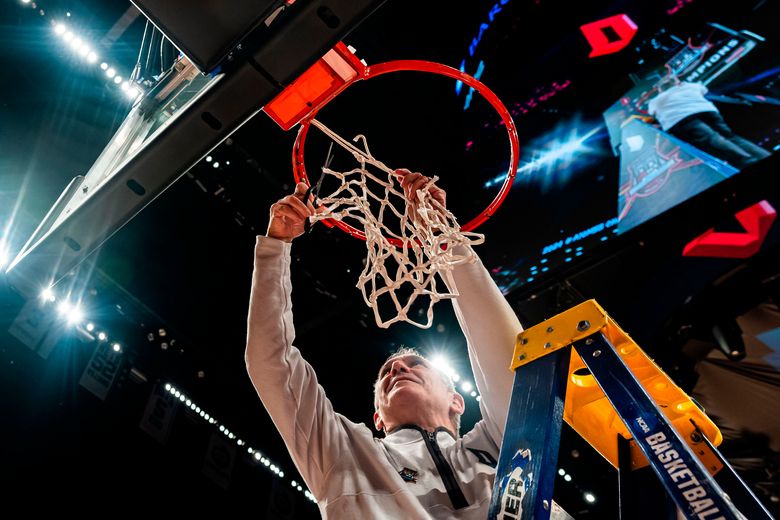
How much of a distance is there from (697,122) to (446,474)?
327 cm

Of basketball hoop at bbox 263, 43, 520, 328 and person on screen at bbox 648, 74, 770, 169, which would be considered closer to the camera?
basketball hoop at bbox 263, 43, 520, 328

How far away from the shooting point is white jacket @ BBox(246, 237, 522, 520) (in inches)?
63.7

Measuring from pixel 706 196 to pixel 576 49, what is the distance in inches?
65.0

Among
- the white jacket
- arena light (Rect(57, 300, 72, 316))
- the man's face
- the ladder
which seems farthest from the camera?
arena light (Rect(57, 300, 72, 316))

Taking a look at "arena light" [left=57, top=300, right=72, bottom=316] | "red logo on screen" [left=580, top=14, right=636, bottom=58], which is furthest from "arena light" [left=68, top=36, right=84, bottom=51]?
"red logo on screen" [left=580, top=14, right=636, bottom=58]

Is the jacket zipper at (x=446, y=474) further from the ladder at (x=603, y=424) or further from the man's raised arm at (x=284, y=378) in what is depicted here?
the ladder at (x=603, y=424)

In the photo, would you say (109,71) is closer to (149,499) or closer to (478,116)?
(478,116)

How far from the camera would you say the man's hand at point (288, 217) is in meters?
1.94

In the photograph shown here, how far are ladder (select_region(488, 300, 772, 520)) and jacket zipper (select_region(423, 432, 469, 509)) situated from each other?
48cm

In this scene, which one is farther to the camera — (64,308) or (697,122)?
(64,308)

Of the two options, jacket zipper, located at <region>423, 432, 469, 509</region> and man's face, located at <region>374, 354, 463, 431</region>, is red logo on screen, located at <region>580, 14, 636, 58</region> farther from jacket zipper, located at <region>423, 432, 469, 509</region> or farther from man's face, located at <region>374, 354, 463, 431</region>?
jacket zipper, located at <region>423, 432, 469, 509</region>

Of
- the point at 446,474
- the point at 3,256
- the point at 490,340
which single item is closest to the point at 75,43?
the point at 3,256

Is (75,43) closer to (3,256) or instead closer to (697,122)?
(3,256)

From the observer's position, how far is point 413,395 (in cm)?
214
